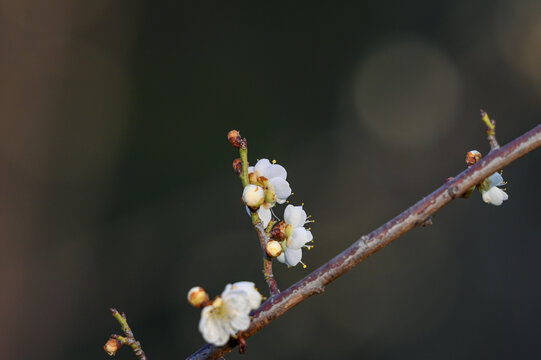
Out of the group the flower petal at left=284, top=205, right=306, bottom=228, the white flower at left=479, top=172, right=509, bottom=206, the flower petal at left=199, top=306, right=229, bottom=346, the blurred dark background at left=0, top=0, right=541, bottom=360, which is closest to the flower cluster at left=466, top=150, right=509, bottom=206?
the white flower at left=479, top=172, right=509, bottom=206

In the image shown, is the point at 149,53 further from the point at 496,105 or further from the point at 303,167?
the point at 496,105

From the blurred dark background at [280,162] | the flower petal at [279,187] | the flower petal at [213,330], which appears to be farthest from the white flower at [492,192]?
the blurred dark background at [280,162]

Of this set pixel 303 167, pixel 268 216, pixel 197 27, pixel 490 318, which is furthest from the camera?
pixel 197 27

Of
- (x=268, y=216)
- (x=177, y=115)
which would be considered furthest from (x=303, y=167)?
(x=268, y=216)

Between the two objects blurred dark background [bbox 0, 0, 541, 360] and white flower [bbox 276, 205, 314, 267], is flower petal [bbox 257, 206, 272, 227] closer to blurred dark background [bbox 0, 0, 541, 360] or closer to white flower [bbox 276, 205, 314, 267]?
white flower [bbox 276, 205, 314, 267]

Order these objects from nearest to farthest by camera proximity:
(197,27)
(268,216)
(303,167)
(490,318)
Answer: (268,216)
(490,318)
(303,167)
(197,27)

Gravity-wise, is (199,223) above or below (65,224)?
below

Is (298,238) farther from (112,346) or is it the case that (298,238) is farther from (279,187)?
(112,346)

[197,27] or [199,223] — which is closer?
[199,223]
